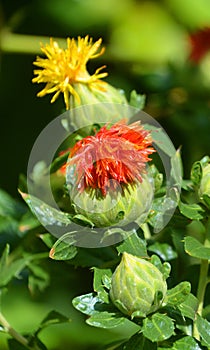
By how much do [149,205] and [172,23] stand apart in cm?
217

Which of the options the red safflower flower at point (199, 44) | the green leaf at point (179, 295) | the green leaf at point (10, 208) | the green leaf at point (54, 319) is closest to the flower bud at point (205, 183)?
the green leaf at point (179, 295)

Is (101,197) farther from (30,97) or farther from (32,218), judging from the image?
(30,97)

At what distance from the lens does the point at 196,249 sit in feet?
5.50

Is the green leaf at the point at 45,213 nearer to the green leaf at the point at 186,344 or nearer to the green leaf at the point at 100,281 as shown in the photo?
the green leaf at the point at 100,281

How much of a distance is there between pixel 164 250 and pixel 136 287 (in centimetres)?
38

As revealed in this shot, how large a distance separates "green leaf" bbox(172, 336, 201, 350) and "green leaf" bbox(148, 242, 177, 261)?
0.29 metres

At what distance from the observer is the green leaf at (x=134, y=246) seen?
1.69 m

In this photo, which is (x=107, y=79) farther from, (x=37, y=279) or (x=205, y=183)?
(x=205, y=183)

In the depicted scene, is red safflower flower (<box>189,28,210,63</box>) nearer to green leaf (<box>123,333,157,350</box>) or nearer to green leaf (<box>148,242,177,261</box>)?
green leaf (<box>148,242,177,261</box>)

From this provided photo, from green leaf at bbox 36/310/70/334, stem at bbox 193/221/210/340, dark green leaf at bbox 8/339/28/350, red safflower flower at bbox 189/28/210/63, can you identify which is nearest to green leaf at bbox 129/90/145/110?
stem at bbox 193/221/210/340

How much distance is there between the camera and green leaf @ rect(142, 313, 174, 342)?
5.03 feet

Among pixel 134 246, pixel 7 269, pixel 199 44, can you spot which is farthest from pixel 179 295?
pixel 199 44

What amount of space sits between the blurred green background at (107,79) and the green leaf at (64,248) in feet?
1.48

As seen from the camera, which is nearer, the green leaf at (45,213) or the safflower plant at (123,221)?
the safflower plant at (123,221)
